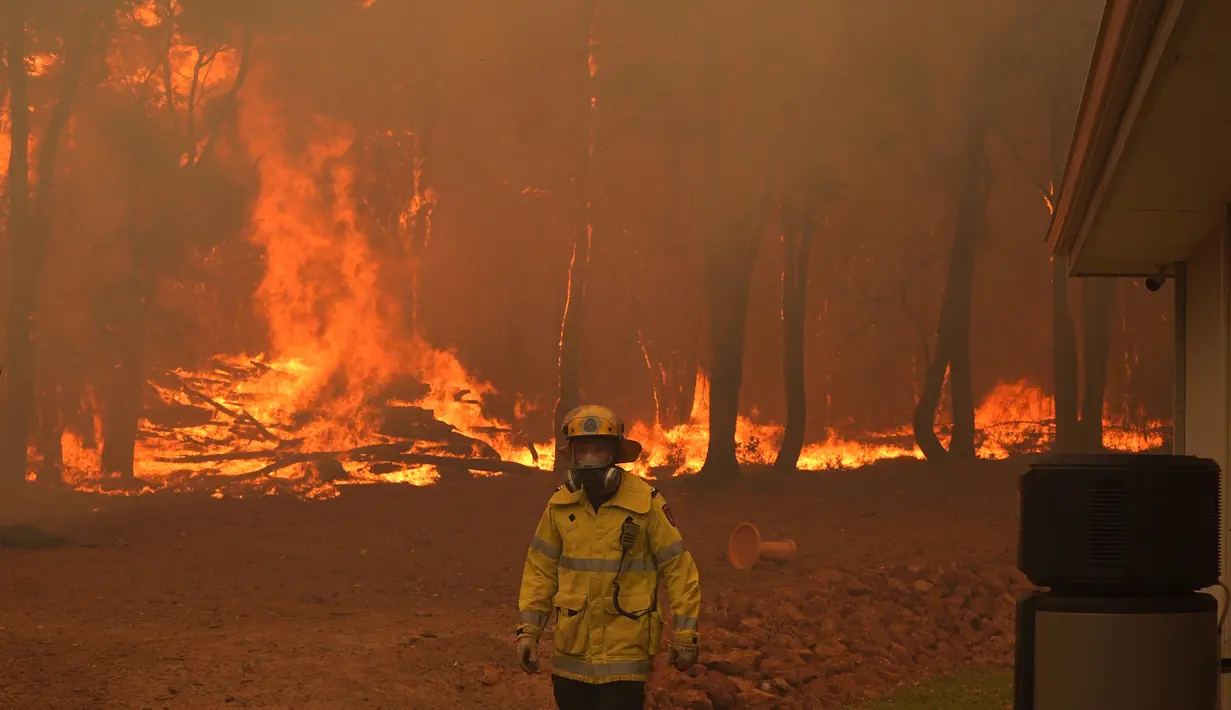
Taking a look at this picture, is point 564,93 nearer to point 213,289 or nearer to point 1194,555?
point 213,289

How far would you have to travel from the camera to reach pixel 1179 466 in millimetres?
4258

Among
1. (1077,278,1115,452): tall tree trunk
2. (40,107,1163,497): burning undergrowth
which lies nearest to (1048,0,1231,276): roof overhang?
(1077,278,1115,452): tall tree trunk

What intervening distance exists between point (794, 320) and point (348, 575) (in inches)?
389

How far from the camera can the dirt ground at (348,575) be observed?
32.6 feet

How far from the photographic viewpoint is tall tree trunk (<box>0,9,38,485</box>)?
2450cm

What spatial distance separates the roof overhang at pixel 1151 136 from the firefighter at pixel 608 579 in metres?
2.25

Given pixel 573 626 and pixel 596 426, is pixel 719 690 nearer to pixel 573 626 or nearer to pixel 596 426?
pixel 573 626

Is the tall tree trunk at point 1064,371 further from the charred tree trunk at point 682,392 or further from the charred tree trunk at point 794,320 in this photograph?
the charred tree trunk at point 682,392

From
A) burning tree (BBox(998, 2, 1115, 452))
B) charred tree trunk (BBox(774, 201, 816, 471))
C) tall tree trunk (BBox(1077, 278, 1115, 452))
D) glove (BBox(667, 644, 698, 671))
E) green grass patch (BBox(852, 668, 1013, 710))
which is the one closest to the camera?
glove (BBox(667, 644, 698, 671))

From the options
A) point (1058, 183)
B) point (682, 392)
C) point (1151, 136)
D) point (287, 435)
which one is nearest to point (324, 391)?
point (287, 435)

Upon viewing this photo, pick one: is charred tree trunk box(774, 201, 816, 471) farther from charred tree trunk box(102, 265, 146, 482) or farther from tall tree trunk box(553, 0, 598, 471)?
charred tree trunk box(102, 265, 146, 482)

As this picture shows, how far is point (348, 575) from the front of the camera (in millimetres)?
17109

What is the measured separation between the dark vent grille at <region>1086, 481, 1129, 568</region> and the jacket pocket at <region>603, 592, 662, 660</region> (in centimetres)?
178

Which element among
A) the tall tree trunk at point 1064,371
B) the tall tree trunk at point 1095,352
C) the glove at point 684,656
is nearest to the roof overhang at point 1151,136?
the glove at point 684,656
